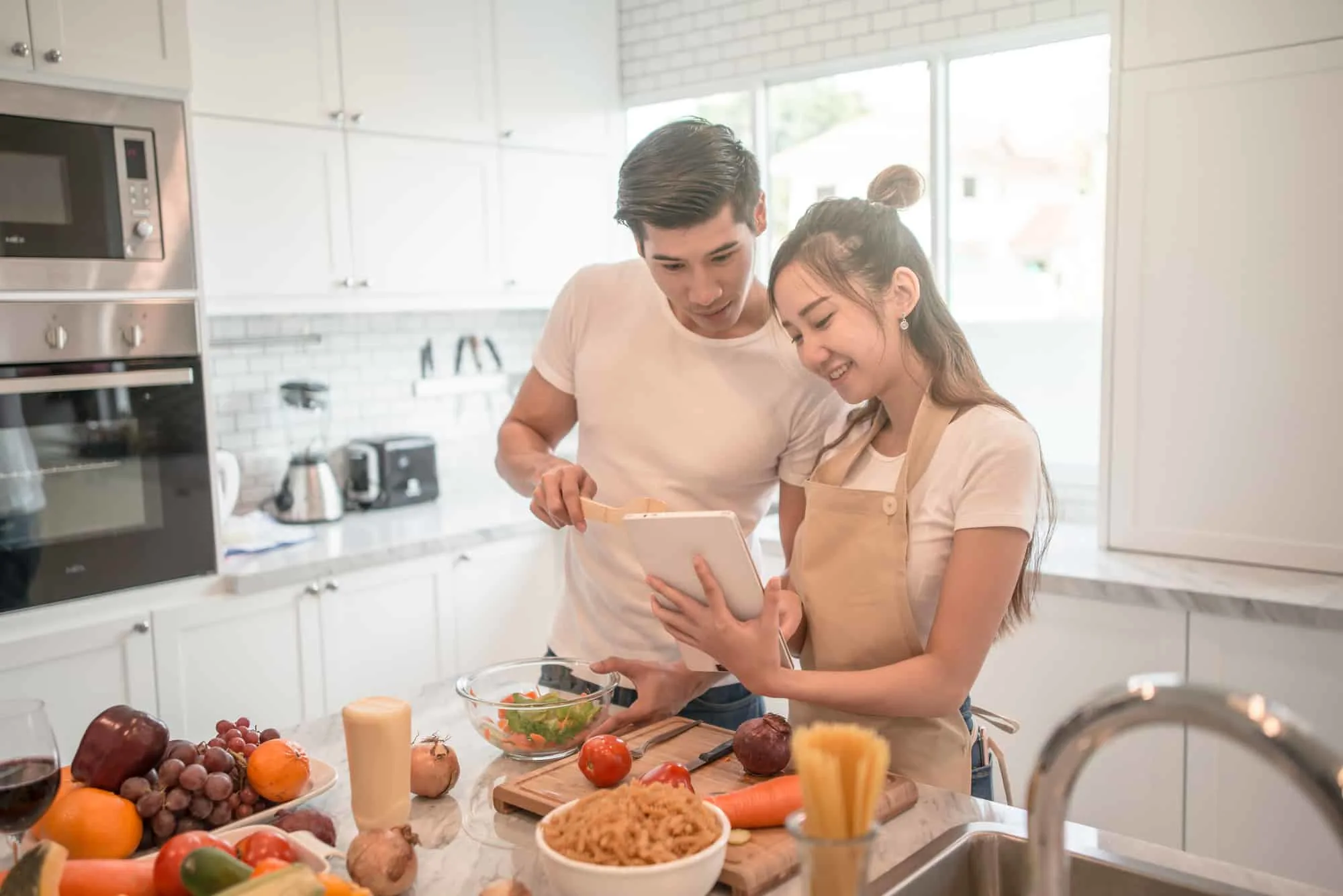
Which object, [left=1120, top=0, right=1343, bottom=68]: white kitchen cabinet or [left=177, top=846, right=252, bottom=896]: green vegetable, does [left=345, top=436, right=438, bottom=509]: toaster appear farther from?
[left=177, top=846, right=252, bottom=896]: green vegetable

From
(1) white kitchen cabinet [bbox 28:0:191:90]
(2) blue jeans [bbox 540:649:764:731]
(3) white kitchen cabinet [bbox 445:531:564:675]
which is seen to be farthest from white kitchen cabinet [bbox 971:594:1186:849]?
(1) white kitchen cabinet [bbox 28:0:191:90]

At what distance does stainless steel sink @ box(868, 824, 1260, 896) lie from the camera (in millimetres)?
1241

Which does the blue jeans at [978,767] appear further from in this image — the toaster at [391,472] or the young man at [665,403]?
the toaster at [391,472]

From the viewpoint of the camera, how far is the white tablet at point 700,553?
4.55 ft

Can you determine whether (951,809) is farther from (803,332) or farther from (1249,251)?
(1249,251)

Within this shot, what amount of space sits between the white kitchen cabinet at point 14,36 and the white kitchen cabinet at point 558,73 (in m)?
1.66

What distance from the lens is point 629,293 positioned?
2141 millimetres

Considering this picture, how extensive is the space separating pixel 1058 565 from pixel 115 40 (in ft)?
8.98

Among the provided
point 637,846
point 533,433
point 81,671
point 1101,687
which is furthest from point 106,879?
point 1101,687

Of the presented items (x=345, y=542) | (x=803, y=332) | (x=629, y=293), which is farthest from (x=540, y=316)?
(x=803, y=332)

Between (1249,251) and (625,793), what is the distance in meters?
2.24

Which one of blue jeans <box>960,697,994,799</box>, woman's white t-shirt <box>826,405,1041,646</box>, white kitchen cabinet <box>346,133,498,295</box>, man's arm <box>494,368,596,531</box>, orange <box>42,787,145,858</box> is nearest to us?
orange <box>42,787,145,858</box>

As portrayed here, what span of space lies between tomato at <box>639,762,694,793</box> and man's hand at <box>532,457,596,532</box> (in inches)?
18.6

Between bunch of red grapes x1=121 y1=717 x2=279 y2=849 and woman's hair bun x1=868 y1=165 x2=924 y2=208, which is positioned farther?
woman's hair bun x1=868 y1=165 x2=924 y2=208
